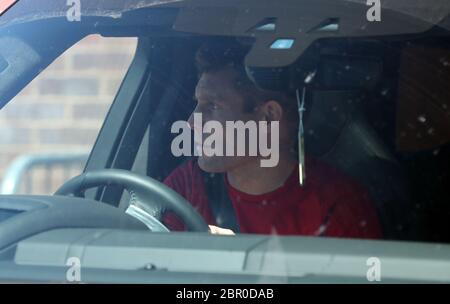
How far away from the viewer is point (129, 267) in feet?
6.25

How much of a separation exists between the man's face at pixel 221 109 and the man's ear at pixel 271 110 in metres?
0.03

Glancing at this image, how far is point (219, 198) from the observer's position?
2.41 m

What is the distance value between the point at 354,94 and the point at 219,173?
0.38m

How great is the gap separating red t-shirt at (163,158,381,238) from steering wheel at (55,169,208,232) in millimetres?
24

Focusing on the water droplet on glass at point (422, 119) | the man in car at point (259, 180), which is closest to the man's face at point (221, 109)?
the man in car at point (259, 180)

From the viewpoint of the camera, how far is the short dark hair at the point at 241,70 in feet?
7.43

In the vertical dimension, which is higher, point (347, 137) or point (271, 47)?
point (271, 47)

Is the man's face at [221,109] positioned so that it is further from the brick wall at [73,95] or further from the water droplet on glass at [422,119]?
the water droplet on glass at [422,119]

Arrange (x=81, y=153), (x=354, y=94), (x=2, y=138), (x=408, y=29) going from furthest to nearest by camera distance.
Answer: (x=81, y=153), (x=2, y=138), (x=354, y=94), (x=408, y=29)

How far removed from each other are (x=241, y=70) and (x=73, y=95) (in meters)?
1.39

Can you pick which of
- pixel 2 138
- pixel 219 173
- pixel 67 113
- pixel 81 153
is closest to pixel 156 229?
pixel 219 173

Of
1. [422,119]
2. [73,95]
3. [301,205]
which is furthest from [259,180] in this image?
[73,95]

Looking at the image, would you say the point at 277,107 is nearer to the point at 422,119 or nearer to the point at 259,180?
the point at 259,180
